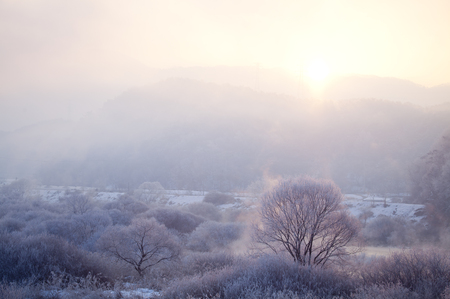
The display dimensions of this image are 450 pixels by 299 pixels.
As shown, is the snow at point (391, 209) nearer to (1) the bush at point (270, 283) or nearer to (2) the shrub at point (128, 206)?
(1) the bush at point (270, 283)

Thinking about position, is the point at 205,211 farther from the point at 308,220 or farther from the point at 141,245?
the point at 308,220

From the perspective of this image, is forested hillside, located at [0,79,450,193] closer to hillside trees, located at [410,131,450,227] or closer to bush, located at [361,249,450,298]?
hillside trees, located at [410,131,450,227]

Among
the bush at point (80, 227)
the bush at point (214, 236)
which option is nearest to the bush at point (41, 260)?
the bush at point (80, 227)

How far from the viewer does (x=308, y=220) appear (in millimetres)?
10320

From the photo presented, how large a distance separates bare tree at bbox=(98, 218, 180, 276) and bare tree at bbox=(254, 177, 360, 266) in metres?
5.75

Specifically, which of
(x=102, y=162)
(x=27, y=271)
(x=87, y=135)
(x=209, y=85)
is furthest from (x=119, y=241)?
(x=209, y=85)

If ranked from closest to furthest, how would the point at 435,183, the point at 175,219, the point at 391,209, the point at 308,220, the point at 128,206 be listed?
1. the point at 308,220
2. the point at 435,183
3. the point at 175,219
4. the point at 391,209
5. the point at 128,206

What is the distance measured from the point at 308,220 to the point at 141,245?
8331 mm

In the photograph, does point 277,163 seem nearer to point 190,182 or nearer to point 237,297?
point 190,182

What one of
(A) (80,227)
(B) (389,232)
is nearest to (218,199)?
(A) (80,227)

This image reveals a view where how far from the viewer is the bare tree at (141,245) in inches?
517

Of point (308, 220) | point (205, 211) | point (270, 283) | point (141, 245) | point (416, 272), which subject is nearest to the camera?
point (270, 283)

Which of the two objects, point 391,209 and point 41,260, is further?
point 391,209

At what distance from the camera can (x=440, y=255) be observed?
290 inches
